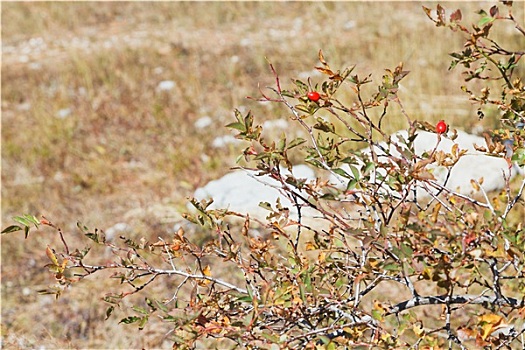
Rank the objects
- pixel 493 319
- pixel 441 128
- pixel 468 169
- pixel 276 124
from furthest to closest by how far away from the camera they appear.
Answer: pixel 276 124 → pixel 468 169 → pixel 441 128 → pixel 493 319

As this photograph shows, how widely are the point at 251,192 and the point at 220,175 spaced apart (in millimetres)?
437

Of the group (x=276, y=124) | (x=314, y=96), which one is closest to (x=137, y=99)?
(x=276, y=124)

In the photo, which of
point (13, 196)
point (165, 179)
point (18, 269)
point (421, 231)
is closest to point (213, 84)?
point (165, 179)

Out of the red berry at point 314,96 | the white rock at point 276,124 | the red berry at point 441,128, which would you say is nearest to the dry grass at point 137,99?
the white rock at point 276,124

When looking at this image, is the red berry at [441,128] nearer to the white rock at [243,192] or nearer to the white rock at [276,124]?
the white rock at [243,192]

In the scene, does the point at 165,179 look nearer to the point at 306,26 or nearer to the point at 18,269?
the point at 18,269

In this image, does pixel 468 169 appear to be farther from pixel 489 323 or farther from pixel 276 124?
pixel 489 323

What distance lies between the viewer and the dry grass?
334 cm

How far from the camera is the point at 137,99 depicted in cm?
538

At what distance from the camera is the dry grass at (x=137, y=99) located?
334 cm

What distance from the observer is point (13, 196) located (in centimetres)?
418

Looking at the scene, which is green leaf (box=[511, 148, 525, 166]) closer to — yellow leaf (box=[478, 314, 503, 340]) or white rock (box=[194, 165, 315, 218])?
yellow leaf (box=[478, 314, 503, 340])

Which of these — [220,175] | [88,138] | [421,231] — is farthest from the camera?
[88,138]

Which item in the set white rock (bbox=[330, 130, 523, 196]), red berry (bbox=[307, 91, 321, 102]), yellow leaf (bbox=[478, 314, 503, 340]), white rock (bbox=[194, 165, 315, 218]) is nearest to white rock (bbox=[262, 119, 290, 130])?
white rock (bbox=[194, 165, 315, 218])
